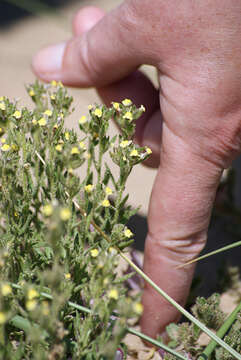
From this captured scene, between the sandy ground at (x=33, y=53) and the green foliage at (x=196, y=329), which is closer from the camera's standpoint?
the green foliage at (x=196, y=329)

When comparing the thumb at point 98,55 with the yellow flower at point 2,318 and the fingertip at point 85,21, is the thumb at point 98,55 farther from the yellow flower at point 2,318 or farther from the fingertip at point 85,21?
the yellow flower at point 2,318

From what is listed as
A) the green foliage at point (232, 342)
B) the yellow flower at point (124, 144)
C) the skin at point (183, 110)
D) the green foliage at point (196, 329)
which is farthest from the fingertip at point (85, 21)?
the green foliage at point (232, 342)

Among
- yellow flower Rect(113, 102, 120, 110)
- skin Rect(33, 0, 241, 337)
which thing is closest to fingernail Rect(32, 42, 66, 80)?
skin Rect(33, 0, 241, 337)

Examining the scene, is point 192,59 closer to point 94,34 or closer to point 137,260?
point 94,34

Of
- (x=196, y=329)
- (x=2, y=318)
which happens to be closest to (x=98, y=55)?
(x=196, y=329)

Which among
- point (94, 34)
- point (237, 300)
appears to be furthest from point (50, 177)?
point (237, 300)

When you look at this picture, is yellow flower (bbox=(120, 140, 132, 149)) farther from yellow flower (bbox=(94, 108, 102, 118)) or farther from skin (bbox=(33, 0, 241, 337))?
skin (bbox=(33, 0, 241, 337))
